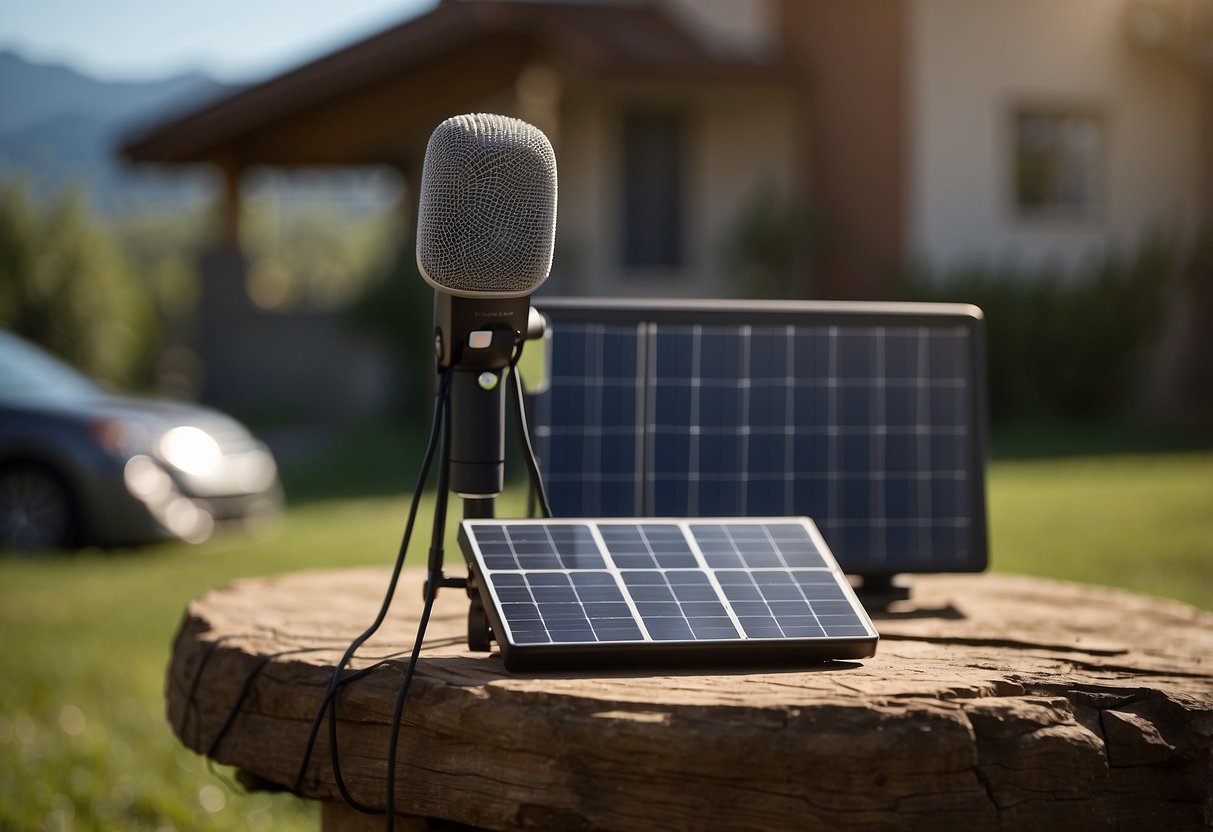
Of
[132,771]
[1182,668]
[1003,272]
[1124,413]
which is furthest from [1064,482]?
[1182,668]

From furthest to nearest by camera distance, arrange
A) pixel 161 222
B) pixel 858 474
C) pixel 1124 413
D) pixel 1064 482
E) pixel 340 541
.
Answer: pixel 161 222 → pixel 1124 413 → pixel 1064 482 → pixel 340 541 → pixel 858 474

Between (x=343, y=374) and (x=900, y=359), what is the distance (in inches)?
634

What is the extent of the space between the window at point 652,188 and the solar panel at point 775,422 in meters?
13.7

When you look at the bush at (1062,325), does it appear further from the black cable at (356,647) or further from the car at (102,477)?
the black cable at (356,647)

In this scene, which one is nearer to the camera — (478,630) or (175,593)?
(478,630)

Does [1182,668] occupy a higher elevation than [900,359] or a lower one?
lower

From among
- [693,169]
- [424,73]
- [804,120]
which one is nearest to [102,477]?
[424,73]

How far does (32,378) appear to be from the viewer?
9.19m

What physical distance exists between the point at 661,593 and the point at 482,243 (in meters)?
0.60

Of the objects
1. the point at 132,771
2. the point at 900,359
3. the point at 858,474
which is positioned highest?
the point at 900,359

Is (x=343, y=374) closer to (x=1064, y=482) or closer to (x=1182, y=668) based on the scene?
(x=1064, y=482)

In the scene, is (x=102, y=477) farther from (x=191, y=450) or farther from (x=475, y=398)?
(x=475, y=398)

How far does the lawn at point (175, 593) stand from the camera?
437cm

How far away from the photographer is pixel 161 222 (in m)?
87.1
